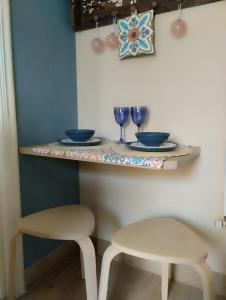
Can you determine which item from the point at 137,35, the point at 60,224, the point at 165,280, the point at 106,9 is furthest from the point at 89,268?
the point at 106,9

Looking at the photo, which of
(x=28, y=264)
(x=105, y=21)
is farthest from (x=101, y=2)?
(x=28, y=264)

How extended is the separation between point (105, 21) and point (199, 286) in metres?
1.52

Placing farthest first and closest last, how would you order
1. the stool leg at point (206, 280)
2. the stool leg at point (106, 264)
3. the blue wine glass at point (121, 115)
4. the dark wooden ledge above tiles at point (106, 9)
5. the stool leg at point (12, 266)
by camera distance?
the blue wine glass at point (121, 115), the dark wooden ledge above tiles at point (106, 9), the stool leg at point (12, 266), the stool leg at point (106, 264), the stool leg at point (206, 280)

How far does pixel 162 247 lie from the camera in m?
0.98

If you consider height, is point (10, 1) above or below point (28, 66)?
above

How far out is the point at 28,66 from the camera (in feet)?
4.43

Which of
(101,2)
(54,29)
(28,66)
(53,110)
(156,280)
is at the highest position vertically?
(101,2)

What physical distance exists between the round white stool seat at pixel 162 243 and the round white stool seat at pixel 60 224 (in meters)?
0.17

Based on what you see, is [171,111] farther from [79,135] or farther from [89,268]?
[89,268]

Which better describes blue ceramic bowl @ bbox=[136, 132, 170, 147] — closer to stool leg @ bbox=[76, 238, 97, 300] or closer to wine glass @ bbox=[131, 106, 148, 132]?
wine glass @ bbox=[131, 106, 148, 132]

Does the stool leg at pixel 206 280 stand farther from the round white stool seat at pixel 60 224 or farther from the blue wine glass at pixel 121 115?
the blue wine glass at pixel 121 115

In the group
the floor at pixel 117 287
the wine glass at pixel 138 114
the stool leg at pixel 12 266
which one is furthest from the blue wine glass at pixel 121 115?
the floor at pixel 117 287

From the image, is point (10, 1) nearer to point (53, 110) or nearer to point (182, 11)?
point (53, 110)

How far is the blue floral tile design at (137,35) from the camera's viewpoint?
4.40 feet
